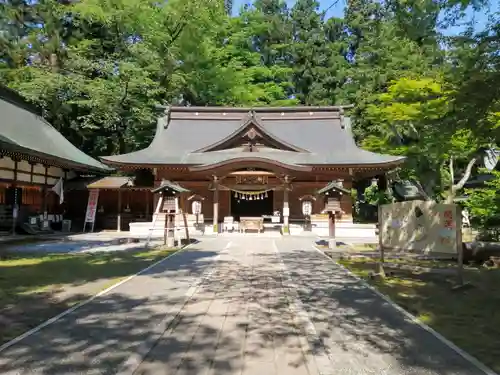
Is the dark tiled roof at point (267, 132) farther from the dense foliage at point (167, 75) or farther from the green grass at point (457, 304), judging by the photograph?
the green grass at point (457, 304)

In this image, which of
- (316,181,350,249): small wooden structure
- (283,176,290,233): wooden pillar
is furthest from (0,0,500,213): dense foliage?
(283,176,290,233): wooden pillar

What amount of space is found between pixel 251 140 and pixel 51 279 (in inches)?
Result: 618

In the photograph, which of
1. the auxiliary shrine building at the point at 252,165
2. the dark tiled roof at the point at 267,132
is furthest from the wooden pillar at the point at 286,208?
the dark tiled roof at the point at 267,132

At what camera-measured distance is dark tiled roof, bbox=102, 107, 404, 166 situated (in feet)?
72.9

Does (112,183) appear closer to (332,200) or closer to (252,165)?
(252,165)

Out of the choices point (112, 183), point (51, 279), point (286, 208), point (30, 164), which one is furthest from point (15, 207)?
point (51, 279)

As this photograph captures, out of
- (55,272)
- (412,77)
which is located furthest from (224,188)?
(55,272)

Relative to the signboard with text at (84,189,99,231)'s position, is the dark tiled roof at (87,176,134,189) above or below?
above

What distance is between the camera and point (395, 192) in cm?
2945

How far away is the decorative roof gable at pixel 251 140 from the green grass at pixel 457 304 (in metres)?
13.6

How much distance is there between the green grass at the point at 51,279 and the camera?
5.70 meters

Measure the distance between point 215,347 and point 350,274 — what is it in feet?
17.3

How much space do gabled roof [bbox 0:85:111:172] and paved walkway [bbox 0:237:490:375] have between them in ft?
44.1

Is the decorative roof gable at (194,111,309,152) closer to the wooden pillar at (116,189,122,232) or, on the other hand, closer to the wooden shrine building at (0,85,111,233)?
the wooden pillar at (116,189,122,232)
